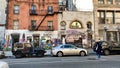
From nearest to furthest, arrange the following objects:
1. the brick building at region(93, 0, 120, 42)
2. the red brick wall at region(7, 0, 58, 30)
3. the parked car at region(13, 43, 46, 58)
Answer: the parked car at region(13, 43, 46, 58) < the red brick wall at region(7, 0, 58, 30) < the brick building at region(93, 0, 120, 42)

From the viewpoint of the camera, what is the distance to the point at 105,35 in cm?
4428

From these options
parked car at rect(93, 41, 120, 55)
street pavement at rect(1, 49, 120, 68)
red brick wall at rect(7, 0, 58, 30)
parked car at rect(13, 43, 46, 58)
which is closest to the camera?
street pavement at rect(1, 49, 120, 68)

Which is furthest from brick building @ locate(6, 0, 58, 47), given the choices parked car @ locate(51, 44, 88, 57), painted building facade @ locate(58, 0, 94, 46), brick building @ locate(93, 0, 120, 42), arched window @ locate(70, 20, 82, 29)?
parked car @ locate(51, 44, 88, 57)

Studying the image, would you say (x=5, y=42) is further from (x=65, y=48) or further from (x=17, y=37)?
(x=65, y=48)

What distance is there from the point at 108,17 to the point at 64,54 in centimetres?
2021

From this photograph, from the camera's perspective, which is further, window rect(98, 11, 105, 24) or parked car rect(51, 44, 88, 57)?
window rect(98, 11, 105, 24)

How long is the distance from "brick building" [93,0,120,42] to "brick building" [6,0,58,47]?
754 cm

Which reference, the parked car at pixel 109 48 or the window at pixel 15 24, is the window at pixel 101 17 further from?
the parked car at pixel 109 48

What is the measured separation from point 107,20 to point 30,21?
14.0 m

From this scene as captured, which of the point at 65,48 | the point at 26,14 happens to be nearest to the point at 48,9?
the point at 26,14

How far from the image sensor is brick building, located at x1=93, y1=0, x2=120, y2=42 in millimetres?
44375

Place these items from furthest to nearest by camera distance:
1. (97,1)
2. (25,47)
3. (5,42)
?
(97,1), (5,42), (25,47)

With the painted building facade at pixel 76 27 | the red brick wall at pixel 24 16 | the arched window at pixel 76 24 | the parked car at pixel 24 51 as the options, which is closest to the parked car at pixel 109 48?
the parked car at pixel 24 51

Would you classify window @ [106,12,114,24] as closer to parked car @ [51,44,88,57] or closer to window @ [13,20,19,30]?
window @ [13,20,19,30]
